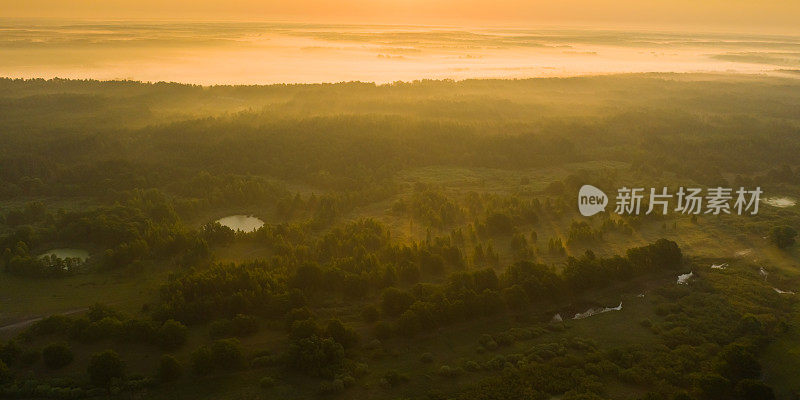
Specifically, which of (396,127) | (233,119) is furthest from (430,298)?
(233,119)

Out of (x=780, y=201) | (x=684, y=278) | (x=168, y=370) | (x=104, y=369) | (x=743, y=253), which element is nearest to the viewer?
(x=104, y=369)

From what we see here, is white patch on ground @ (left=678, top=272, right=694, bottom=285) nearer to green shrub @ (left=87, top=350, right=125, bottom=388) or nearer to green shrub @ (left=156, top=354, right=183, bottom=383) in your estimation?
green shrub @ (left=156, top=354, right=183, bottom=383)

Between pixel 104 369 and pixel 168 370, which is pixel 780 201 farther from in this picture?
pixel 104 369

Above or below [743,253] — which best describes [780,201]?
above

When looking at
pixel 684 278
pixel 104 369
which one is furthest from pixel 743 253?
pixel 104 369

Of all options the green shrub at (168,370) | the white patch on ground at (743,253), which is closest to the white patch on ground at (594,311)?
the white patch on ground at (743,253)

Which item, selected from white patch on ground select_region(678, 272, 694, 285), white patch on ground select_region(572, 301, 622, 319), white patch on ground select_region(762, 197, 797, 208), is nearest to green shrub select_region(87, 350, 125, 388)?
white patch on ground select_region(572, 301, 622, 319)

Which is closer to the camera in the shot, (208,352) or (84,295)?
(208,352)

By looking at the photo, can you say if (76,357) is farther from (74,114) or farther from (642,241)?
(74,114)
